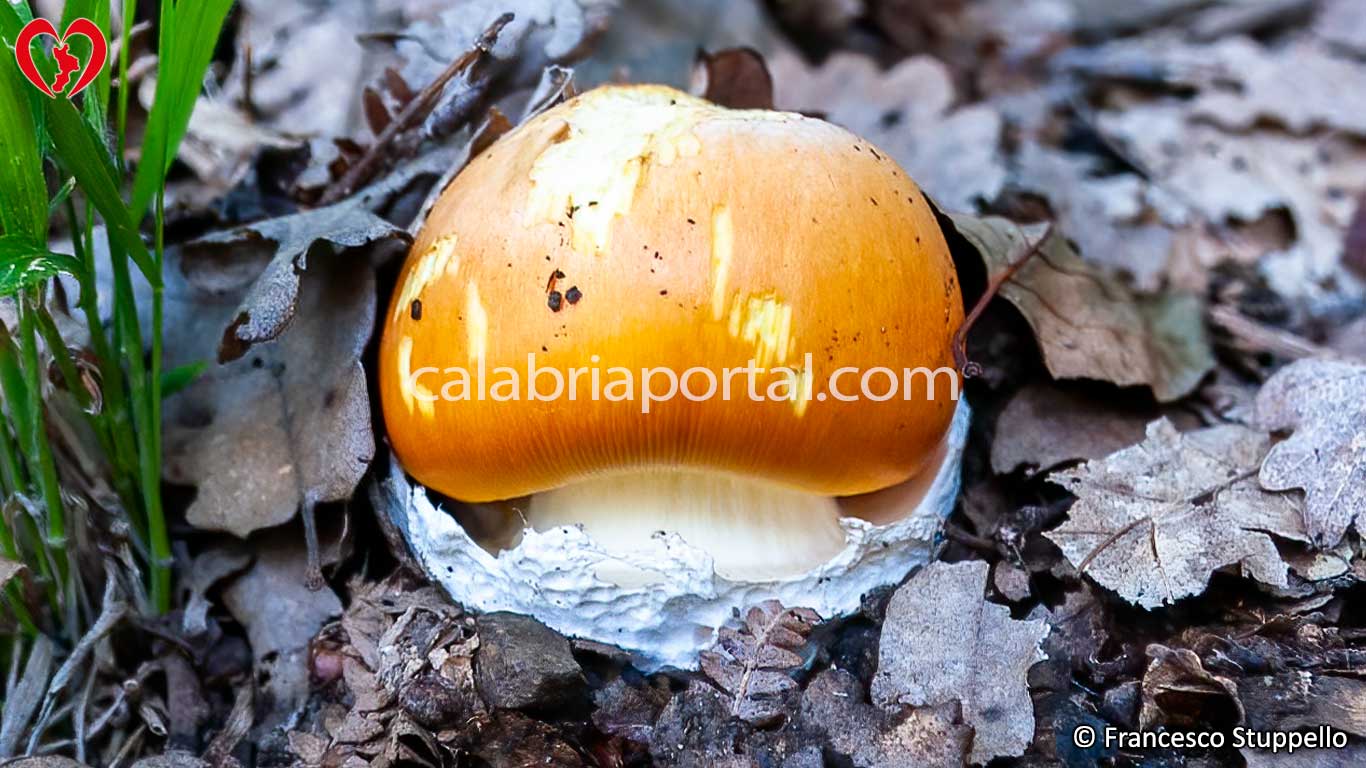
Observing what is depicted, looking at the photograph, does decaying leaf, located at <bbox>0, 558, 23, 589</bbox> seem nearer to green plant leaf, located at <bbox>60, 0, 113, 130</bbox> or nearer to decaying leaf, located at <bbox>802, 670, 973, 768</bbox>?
green plant leaf, located at <bbox>60, 0, 113, 130</bbox>

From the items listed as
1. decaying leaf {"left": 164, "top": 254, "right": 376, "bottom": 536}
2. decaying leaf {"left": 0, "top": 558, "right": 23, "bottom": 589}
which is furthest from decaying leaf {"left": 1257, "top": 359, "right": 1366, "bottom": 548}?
decaying leaf {"left": 0, "top": 558, "right": 23, "bottom": 589}

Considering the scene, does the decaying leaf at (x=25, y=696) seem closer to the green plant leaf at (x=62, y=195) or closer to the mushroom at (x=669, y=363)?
the mushroom at (x=669, y=363)

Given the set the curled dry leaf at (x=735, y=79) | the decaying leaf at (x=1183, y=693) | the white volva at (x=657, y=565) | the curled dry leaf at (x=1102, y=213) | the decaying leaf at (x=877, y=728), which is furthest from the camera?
the curled dry leaf at (x=1102, y=213)

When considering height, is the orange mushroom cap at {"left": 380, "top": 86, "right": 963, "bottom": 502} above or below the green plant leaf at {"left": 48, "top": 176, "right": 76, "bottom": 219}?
below

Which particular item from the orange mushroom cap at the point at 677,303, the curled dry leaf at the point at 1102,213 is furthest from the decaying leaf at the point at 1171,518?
the curled dry leaf at the point at 1102,213

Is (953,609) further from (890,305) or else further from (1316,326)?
(1316,326)

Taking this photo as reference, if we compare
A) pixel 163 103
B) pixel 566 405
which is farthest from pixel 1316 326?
pixel 163 103
